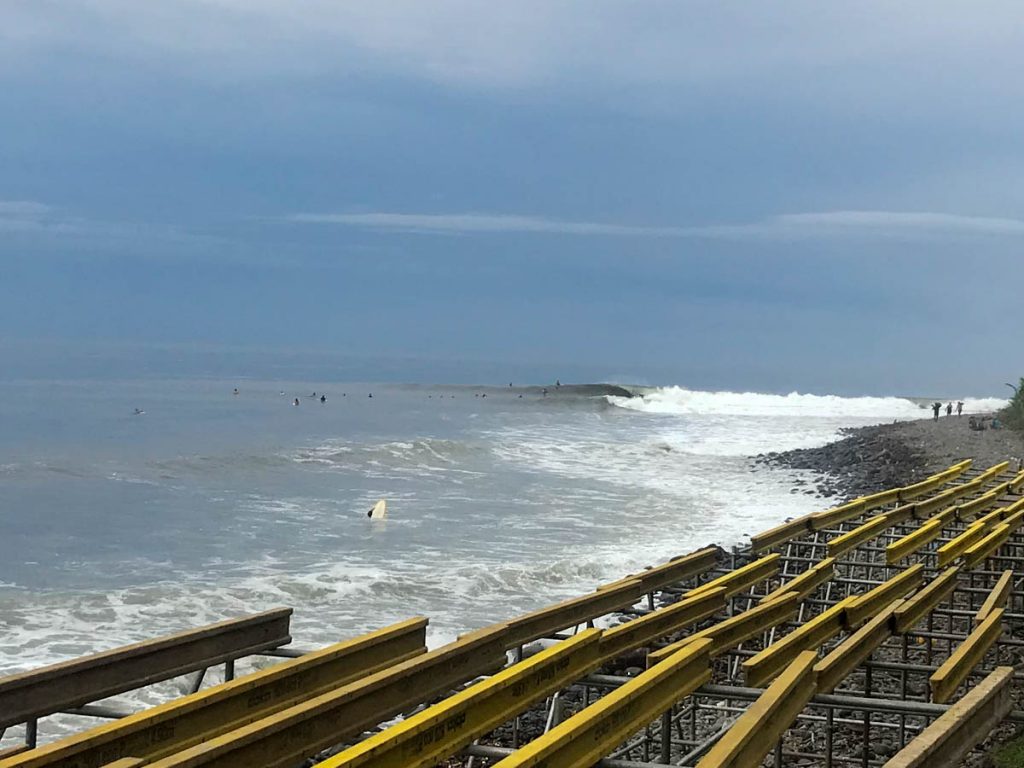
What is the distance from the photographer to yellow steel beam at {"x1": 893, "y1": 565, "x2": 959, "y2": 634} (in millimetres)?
6972

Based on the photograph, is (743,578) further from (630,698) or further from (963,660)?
(630,698)

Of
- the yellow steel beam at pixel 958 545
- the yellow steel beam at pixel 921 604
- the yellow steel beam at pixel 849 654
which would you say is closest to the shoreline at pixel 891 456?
the yellow steel beam at pixel 958 545

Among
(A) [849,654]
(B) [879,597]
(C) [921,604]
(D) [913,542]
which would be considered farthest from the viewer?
(D) [913,542]

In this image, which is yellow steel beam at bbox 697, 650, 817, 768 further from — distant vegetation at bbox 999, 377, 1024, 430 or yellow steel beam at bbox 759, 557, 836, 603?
distant vegetation at bbox 999, 377, 1024, 430

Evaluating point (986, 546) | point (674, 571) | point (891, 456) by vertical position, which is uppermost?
point (986, 546)

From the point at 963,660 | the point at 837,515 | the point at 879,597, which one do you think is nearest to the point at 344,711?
the point at 963,660

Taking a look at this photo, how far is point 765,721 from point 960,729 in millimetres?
857

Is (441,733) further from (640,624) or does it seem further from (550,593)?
(550,593)

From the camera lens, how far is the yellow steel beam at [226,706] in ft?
13.5

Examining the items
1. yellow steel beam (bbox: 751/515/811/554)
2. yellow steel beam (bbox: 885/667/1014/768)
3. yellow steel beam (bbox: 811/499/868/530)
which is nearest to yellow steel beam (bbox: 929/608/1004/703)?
yellow steel beam (bbox: 885/667/1014/768)

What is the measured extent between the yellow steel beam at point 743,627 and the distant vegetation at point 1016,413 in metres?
35.0

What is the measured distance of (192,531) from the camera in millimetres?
22594

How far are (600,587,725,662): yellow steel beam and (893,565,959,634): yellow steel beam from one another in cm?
128

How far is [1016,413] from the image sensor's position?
134 ft
